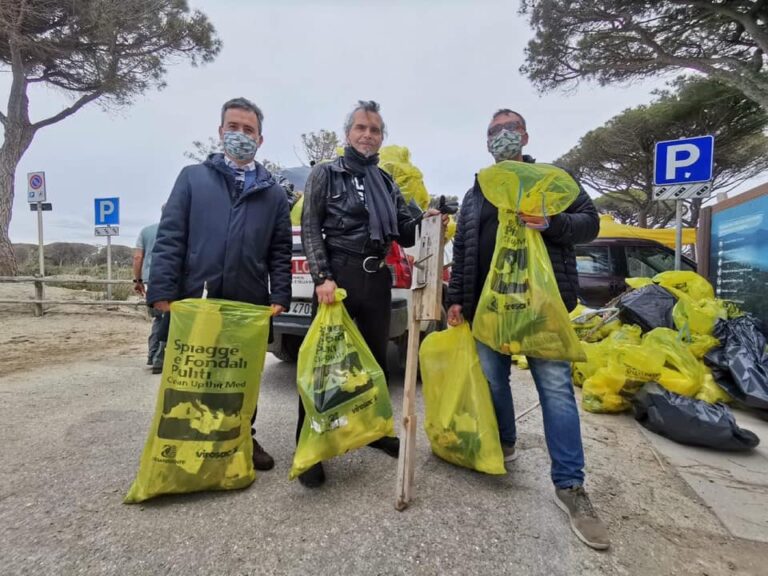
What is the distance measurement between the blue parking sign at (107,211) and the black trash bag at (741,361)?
29.6ft

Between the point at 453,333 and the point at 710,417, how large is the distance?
1.66m

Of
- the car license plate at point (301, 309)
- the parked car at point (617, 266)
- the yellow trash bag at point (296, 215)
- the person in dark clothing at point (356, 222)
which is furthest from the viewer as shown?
the parked car at point (617, 266)

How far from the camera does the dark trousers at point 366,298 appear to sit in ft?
6.76

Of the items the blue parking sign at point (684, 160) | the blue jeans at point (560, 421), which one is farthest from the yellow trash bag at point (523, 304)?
the blue parking sign at point (684, 160)

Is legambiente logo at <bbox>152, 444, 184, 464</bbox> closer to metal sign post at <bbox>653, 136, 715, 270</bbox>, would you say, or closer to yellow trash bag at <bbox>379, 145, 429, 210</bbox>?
yellow trash bag at <bbox>379, 145, 429, 210</bbox>

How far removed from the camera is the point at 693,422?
7.87ft

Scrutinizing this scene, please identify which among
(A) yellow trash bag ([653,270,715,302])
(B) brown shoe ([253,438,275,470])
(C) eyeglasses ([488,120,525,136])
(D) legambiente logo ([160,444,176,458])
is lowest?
(B) brown shoe ([253,438,275,470])

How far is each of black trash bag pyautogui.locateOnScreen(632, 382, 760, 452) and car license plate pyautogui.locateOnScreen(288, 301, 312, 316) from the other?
2.31 m

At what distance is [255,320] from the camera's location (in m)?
1.83

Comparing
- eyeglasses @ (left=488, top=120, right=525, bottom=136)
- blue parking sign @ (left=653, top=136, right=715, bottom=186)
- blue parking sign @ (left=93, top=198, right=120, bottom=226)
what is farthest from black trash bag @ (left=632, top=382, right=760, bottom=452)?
blue parking sign @ (left=93, top=198, right=120, bottom=226)

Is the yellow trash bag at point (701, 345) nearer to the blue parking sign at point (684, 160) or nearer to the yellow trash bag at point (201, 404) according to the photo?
the blue parking sign at point (684, 160)

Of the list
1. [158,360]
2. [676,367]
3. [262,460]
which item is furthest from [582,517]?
[158,360]

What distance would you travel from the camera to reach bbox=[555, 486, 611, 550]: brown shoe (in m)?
1.51

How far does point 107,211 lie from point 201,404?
7.77 m
